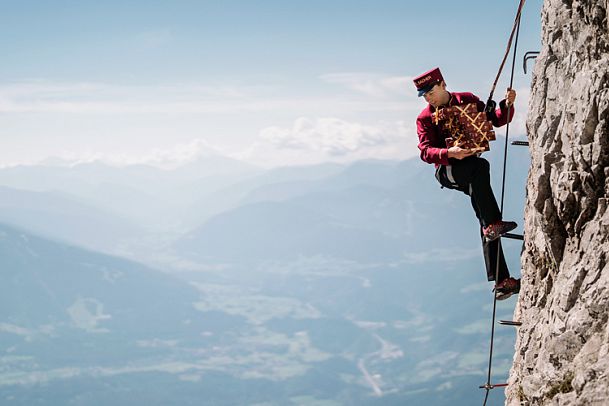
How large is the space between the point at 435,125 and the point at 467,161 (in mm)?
809

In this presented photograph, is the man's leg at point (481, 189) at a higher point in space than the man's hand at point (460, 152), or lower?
lower

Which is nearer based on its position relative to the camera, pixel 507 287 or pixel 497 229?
pixel 497 229

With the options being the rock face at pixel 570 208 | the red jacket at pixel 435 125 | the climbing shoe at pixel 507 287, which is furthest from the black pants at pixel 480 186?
the rock face at pixel 570 208

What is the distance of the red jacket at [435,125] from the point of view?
10.9m

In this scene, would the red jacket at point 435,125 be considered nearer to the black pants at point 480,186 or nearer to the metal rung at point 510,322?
the black pants at point 480,186

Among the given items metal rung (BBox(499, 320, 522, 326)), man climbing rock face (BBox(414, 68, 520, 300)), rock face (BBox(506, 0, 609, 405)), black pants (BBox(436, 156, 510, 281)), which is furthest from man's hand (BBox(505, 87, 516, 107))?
metal rung (BBox(499, 320, 522, 326))

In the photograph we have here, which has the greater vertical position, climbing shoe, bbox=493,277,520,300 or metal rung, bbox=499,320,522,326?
climbing shoe, bbox=493,277,520,300

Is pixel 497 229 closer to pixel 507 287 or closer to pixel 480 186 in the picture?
pixel 480 186

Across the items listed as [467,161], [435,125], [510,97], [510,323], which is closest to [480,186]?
[467,161]

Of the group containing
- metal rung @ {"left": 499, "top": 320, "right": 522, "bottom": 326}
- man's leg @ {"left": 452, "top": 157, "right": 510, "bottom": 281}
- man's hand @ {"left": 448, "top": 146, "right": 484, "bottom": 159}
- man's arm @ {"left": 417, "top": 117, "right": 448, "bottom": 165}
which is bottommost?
metal rung @ {"left": 499, "top": 320, "right": 522, "bottom": 326}

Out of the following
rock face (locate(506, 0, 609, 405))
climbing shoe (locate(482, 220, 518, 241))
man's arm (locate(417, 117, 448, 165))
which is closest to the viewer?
rock face (locate(506, 0, 609, 405))

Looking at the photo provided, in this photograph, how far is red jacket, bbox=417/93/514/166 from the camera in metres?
10.9

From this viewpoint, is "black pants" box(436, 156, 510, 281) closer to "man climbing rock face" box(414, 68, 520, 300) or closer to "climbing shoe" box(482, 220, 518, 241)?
"man climbing rock face" box(414, 68, 520, 300)

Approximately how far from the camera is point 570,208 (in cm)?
822
